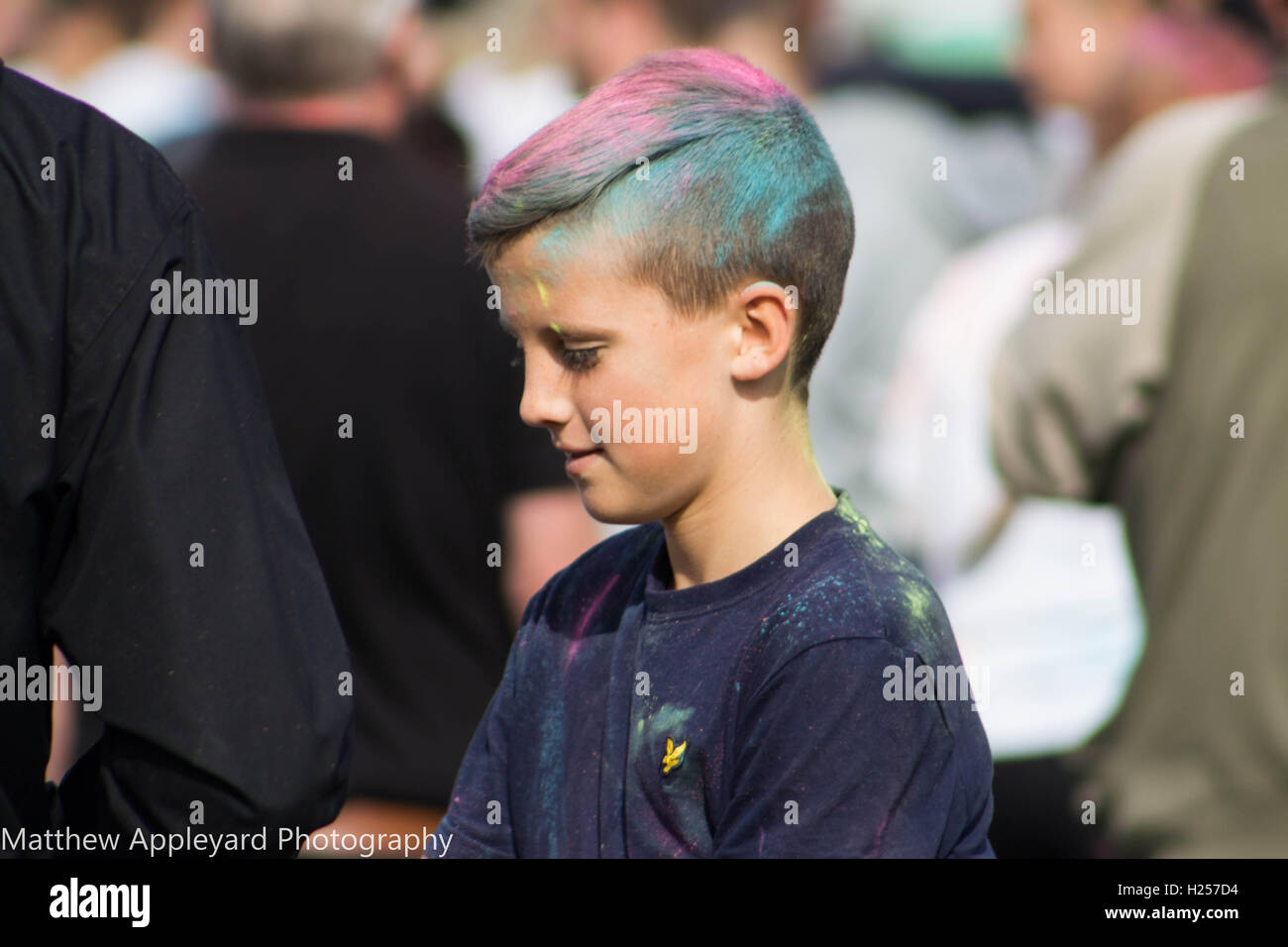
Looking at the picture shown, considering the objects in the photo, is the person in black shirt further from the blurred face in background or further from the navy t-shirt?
the blurred face in background

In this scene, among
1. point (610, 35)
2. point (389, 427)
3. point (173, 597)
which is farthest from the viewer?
point (610, 35)

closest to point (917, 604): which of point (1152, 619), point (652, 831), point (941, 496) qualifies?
point (652, 831)

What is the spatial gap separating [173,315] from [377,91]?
1.91 meters

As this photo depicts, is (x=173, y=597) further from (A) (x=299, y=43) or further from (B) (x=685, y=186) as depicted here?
(A) (x=299, y=43)

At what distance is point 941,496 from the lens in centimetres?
419

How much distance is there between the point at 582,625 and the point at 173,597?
1.68 feet

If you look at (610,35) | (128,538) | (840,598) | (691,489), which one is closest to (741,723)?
(840,598)

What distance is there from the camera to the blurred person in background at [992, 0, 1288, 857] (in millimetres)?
2748

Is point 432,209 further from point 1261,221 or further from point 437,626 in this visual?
point 1261,221

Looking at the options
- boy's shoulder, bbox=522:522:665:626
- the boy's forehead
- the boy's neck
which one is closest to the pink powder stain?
boy's shoulder, bbox=522:522:665:626

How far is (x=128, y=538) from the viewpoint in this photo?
167 centimetres

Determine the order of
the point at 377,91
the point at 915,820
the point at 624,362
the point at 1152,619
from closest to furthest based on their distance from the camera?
the point at 915,820 < the point at 624,362 < the point at 1152,619 < the point at 377,91

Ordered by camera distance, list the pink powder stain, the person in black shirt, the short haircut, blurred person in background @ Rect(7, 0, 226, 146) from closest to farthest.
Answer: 1. the person in black shirt
2. the pink powder stain
3. the short haircut
4. blurred person in background @ Rect(7, 0, 226, 146)

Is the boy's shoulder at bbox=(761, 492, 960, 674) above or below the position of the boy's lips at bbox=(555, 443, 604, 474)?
below
